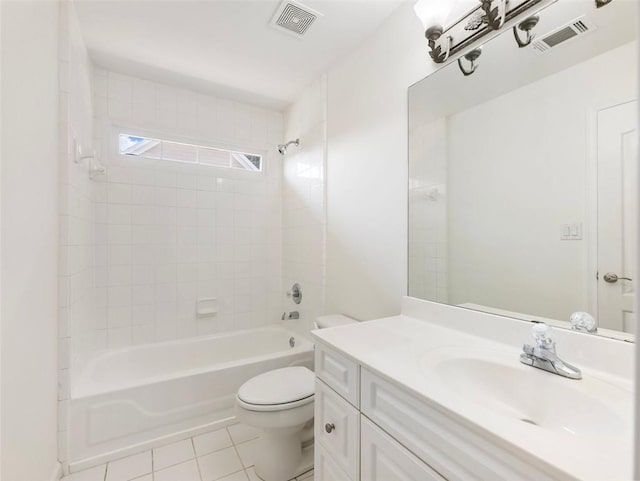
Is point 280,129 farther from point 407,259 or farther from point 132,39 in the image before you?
point 407,259

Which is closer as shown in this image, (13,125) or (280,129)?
(13,125)

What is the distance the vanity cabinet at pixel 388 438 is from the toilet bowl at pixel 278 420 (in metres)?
0.29

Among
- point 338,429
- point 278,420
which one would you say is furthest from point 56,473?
point 338,429

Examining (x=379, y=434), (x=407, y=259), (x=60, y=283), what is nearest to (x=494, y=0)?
(x=407, y=259)

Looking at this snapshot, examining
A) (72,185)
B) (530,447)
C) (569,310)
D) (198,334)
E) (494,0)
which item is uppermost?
(494,0)

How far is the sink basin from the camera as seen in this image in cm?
65

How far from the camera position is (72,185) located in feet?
5.18

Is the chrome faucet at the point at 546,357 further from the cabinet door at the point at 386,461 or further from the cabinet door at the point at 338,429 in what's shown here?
the cabinet door at the point at 338,429

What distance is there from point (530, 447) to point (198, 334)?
2518 millimetres

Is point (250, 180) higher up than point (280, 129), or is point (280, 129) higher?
point (280, 129)

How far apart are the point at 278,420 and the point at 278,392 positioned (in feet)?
0.43

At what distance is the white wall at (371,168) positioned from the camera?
1518mm

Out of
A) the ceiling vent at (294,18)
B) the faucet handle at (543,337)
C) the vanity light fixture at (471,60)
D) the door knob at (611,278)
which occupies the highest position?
the ceiling vent at (294,18)

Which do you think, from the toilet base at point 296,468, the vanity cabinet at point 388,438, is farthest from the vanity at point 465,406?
the toilet base at point 296,468
